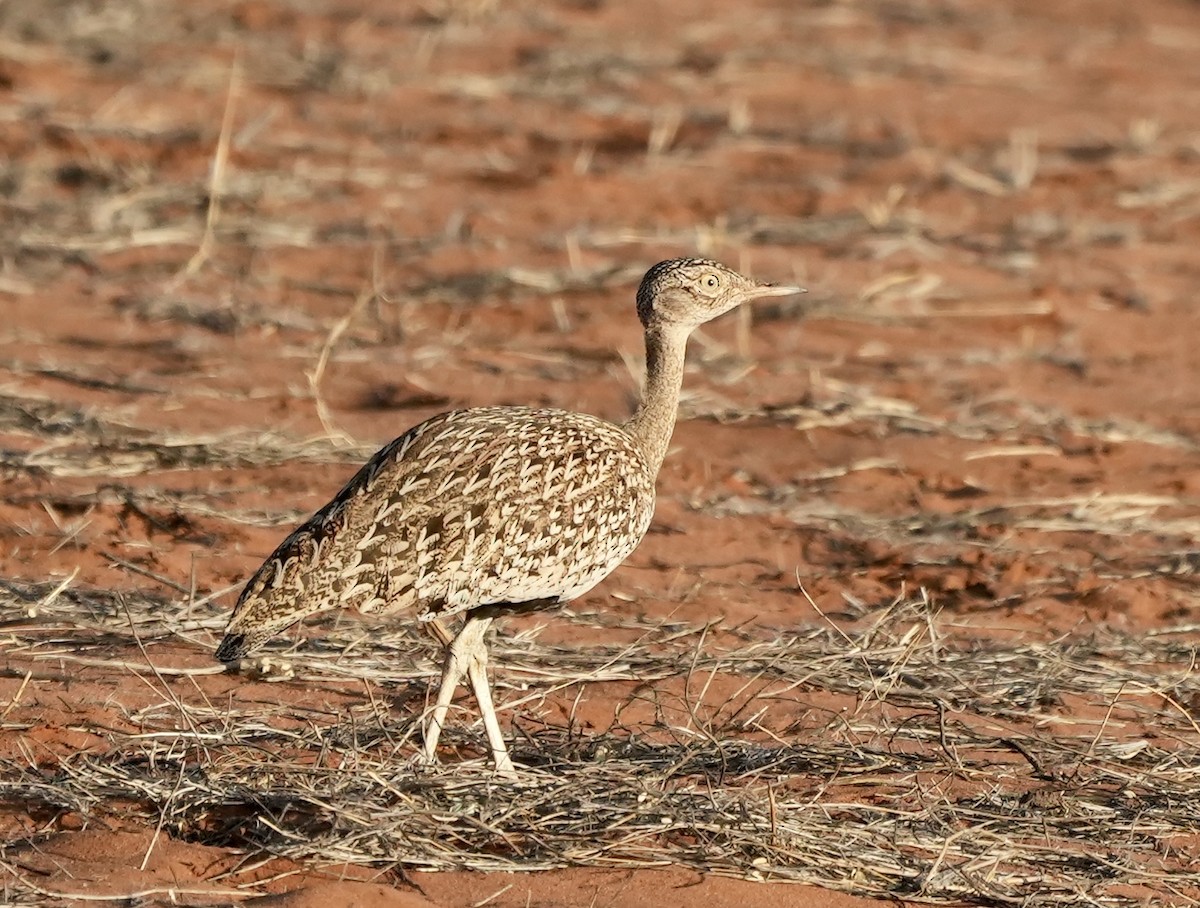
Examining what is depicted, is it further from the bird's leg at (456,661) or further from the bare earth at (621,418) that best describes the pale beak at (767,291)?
the bird's leg at (456,661)

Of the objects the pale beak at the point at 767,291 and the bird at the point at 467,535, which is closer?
the bird at the point at 467,535

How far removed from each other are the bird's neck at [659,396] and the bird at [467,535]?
0.93ft

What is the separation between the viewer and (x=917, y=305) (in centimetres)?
1198

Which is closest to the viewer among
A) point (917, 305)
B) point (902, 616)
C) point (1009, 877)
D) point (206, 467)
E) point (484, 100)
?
point (1009, 877)

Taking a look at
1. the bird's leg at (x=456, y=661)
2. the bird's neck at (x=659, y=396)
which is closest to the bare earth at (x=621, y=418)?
the bird's leg at (x=456, y=661)

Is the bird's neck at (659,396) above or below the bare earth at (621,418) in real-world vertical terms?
above

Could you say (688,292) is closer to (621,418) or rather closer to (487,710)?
(487,710)

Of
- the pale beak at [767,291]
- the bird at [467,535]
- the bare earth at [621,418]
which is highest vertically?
the pale beak at [767,291]

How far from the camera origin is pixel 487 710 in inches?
237

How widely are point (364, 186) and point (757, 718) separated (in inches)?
309

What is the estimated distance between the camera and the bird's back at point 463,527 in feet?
19.0

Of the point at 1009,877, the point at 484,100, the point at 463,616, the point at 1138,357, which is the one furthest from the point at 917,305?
the point at 1009,877

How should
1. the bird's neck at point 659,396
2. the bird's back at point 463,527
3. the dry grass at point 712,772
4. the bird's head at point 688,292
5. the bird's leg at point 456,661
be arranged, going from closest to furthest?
the dry grass at point 712,772
the bird's back at point 463,527
the bird's leg at point 456,661
the bird's neck at point 659,396
the bird's head at point 688,292

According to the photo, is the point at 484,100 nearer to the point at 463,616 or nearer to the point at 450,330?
the point at 450,330
